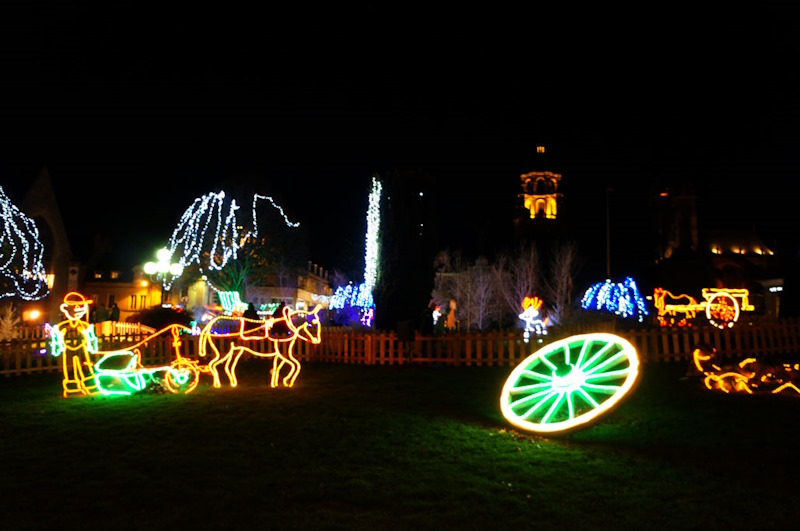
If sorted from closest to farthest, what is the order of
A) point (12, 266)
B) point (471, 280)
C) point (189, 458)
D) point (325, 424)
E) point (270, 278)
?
point (189, 458)
point (325, 424)
point (12, 266)
point (471, 280)
point (270, 278)

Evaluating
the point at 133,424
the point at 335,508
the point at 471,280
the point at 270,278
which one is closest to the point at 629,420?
the point at 335,508

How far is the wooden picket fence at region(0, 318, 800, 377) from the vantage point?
16484 mm

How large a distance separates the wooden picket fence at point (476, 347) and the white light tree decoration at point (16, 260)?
44.6 feet

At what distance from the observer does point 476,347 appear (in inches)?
691

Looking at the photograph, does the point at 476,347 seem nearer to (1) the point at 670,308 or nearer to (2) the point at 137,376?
(2) the point at 137,376

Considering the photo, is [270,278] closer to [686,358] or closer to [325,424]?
[686,358]

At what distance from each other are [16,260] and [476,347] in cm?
2794

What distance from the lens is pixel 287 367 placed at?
1742cm

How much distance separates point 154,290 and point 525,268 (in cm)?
3327

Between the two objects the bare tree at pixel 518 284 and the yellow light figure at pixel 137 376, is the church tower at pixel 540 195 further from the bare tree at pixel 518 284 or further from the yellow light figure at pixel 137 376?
the yellow light figure at pixel 137 376

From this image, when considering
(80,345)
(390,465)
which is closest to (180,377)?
(80,345)

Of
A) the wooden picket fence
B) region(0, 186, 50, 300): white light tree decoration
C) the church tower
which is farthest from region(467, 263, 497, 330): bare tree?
the church tower

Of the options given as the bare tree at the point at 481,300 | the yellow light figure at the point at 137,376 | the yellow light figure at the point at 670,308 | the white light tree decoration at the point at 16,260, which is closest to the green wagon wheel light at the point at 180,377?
the yellow light figure at the point at 137,376

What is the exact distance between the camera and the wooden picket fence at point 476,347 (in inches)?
649
